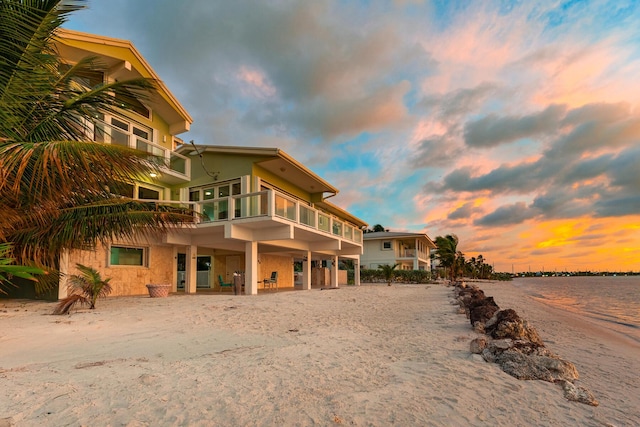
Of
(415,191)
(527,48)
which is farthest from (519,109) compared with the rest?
(415,191)

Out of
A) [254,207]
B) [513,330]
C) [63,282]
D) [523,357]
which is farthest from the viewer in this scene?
[254,207]

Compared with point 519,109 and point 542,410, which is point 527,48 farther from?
point 542,410

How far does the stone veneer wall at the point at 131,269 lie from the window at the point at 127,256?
235 mm

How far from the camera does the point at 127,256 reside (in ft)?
51.5

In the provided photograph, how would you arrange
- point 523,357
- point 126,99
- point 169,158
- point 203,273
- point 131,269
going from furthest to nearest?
point 203,273
point 169,158
point 131,269
point 126,99
point 523,357

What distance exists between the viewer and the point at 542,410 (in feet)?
11.3

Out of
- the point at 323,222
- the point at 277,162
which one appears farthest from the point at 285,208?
the point at 323,222

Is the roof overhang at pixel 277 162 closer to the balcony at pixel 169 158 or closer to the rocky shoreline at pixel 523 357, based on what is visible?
the balcony at pixel 169 158

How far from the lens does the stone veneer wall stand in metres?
13.8

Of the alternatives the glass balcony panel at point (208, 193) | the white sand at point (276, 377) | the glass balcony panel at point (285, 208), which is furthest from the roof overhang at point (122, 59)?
the white sand at point (276, 377)

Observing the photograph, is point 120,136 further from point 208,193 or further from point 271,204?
point 271,204

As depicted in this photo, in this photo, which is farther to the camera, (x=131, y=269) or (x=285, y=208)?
(x=131, y=269)

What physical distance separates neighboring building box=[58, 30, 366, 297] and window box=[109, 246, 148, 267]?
4cm

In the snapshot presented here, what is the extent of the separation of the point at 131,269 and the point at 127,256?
24.2 inches
